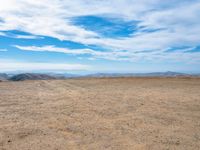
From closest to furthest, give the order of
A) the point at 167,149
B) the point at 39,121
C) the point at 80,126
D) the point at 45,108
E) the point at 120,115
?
1. the point at 167,149
2. the point at 80,126
3. the point at 39,121
4. the point at 120,115
5. the point at 45,108

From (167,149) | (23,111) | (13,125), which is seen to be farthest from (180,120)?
(23,111)

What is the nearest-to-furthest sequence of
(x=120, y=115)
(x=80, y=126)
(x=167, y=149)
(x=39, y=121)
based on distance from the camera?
1. (x=167, y=149)
2. (x=80, y=126)
3. (x=39, y=121)
4. (x=120, y=115)

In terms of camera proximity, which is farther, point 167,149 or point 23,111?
point 23,111

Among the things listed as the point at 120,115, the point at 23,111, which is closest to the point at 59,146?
the point at 120,115

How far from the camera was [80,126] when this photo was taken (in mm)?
9250

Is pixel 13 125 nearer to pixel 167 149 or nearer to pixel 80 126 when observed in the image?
pixel 80 126

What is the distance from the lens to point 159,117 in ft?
35.1

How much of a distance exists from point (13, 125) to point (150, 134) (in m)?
4.62

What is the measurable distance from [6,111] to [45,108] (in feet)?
5.94

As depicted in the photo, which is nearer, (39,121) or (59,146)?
(59,146)

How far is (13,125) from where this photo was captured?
9.41 metres

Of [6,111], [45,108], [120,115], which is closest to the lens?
[120,115]

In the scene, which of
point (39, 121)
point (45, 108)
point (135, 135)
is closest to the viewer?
point (135, 135)

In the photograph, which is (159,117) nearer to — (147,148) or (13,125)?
(147,148)
